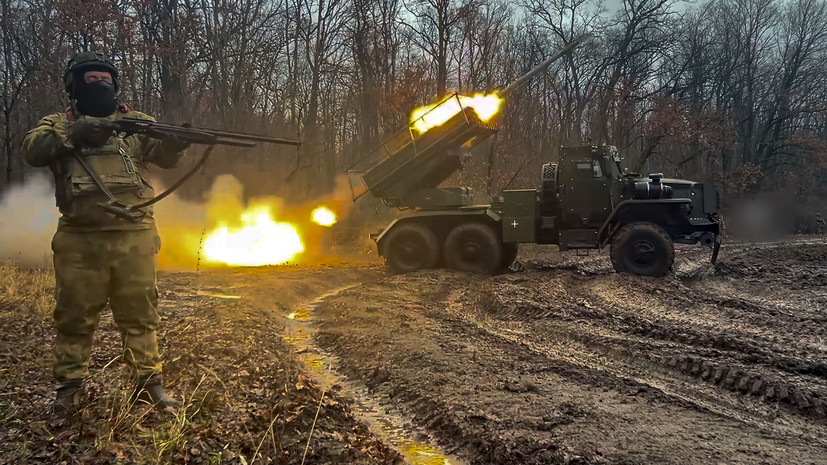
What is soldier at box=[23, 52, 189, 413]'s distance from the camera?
3746 millimetres

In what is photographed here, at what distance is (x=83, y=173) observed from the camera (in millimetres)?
3816

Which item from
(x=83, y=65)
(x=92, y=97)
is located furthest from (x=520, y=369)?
(x=83, y=65)

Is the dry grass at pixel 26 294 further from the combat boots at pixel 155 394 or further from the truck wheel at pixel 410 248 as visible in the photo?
the truck wheel at pixel 410 248

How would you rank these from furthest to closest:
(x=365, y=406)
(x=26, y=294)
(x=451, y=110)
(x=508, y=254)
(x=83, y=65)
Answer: (x=508, y=254) < (x=451, y=110) < (x=26, y=294) < (x=365, y=406) < (x=83, y=65)

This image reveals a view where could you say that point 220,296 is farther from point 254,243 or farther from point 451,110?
point 254,243

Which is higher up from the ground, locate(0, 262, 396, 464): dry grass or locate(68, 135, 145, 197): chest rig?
locate(68, 135, 145, 197): chest rig

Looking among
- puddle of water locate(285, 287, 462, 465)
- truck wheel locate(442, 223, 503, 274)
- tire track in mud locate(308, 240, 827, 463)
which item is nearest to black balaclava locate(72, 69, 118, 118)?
puddle of water locate(285, 287, 462, 465)

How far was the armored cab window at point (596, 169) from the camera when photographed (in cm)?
1205

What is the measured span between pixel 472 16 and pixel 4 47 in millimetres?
20246

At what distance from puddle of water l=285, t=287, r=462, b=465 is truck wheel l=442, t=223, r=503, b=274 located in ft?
16.3

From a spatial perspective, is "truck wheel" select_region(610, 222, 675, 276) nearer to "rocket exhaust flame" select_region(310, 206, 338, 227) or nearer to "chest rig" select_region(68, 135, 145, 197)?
Answer: "rocket exhaust flame" select_region(310, 206, 338, 227)

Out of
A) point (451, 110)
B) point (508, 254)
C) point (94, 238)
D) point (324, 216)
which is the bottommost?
point (508, 254)

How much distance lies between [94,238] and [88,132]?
687mm

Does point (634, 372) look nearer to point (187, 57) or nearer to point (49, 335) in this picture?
point (49, 335)
